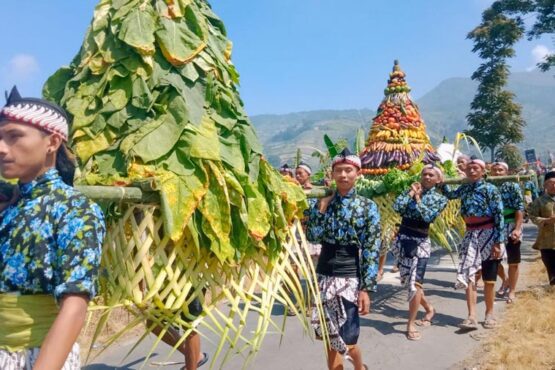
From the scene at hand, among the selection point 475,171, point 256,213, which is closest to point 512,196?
point 475,171

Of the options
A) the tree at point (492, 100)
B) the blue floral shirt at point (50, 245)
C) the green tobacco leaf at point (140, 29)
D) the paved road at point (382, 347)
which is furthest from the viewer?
the tree at point (492, 100)

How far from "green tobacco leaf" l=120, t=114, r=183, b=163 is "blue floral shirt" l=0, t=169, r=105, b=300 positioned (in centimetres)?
46

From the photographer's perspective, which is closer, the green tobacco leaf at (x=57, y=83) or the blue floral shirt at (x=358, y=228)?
the green tobacco leaf at (x=57, y=83)

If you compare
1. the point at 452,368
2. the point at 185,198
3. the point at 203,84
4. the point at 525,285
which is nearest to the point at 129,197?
the point at 185,198

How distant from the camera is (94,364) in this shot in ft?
13.6

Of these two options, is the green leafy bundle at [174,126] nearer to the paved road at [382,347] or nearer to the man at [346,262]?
the man at [346,262]

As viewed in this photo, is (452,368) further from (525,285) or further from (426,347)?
(525,285)

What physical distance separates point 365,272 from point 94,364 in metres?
2.49

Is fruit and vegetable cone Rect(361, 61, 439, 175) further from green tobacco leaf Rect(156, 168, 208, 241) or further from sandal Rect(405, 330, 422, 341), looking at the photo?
green tobacco leaf Rect(156, 168, 208, 241)

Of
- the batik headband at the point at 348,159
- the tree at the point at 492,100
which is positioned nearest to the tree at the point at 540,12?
the tree at the point at 492,100

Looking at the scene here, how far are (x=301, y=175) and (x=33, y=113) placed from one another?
4.74 m

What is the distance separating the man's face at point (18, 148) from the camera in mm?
1513

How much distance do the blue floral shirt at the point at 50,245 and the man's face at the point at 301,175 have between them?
463cm

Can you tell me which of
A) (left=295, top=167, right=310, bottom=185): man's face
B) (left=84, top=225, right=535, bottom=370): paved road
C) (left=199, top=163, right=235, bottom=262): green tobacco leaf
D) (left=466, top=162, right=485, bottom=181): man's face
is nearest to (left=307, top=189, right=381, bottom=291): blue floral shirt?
(left=84, top=225, right=535, bottom=370): paved road
